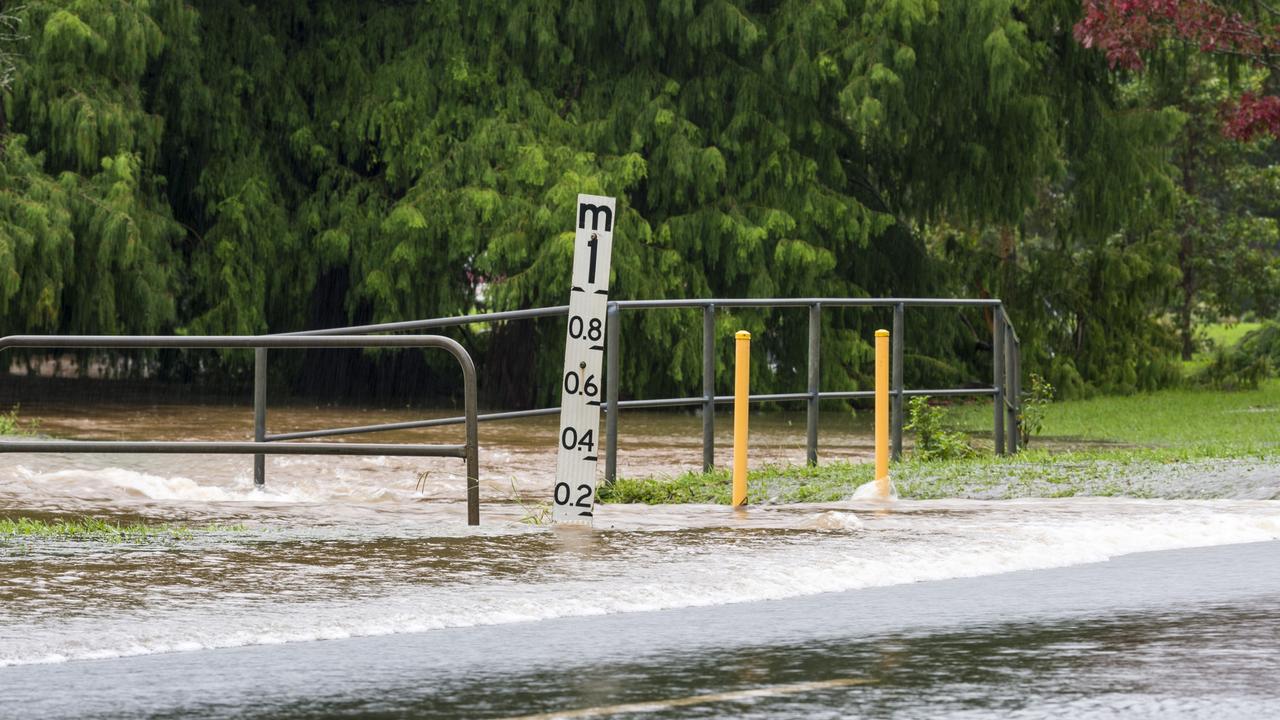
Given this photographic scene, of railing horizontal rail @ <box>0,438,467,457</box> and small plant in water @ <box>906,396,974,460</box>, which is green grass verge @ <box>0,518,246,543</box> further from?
small plant in water @ <box>906,396,974,460</box>

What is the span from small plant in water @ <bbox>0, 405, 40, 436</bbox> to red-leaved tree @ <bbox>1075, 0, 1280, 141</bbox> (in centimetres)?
1325

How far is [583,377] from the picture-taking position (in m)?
11.7

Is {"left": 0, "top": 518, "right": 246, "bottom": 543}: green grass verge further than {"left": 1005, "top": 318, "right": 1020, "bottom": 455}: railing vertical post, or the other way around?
{"left": 1005, "top": 318, "right": 1020, "bottom": 455}: railing vertical post

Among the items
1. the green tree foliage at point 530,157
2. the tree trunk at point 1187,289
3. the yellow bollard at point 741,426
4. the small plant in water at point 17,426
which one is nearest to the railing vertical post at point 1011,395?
the yellow bollard at point 741,426

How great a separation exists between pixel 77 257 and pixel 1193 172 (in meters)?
30.3

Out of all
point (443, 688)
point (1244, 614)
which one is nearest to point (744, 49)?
point (1244, 614)

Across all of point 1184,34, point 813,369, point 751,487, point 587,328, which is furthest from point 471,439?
point 1184,34

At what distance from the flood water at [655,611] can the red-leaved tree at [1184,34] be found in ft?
42.8

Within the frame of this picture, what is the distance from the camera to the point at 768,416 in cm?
2675

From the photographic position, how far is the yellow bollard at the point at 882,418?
13398 mm

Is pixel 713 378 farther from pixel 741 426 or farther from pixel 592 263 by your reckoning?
pixel 592 263

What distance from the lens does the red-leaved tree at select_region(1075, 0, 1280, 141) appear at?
981 inches

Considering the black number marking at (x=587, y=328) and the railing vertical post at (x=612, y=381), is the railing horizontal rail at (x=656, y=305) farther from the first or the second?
the black number marking at (x=587, y=328)

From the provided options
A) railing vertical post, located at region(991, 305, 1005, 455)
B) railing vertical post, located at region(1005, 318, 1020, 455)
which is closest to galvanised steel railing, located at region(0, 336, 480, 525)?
railing vertical post, located at region(991, 305, 1005, 455)
